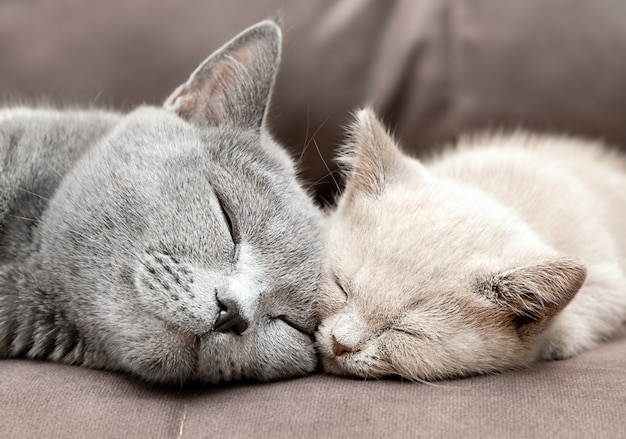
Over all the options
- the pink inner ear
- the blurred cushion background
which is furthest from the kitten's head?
the blurred cushion background

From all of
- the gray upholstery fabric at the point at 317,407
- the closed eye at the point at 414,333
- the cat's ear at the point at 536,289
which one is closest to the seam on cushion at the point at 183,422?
the gray upholstery fabric at the point at 317,407

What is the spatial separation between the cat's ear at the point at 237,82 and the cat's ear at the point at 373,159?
20cm

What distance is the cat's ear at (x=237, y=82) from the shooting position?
1.17 meters

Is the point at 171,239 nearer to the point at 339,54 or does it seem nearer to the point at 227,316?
the point at 227,316

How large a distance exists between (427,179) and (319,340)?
0.40 meters

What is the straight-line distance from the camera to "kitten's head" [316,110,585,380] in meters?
1.03

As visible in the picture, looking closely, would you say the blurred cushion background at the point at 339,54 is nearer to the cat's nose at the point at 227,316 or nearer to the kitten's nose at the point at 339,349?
the kitten's nose at the point at 339,349

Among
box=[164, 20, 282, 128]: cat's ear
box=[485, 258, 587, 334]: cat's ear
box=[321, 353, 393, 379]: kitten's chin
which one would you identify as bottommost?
box=[321, 353, 393, 379]: kitten's chin

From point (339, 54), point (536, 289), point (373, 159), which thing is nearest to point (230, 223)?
point (373, 159)

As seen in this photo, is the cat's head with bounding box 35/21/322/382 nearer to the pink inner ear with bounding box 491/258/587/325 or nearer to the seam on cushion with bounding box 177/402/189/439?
the seam on cushion with bounding box 177/402/189/439

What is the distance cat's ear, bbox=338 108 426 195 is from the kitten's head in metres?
0.12

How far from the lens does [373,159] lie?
1.25 metres

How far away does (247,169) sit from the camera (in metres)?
1.12

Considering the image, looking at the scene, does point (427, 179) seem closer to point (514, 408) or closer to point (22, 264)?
point (514, 408)
